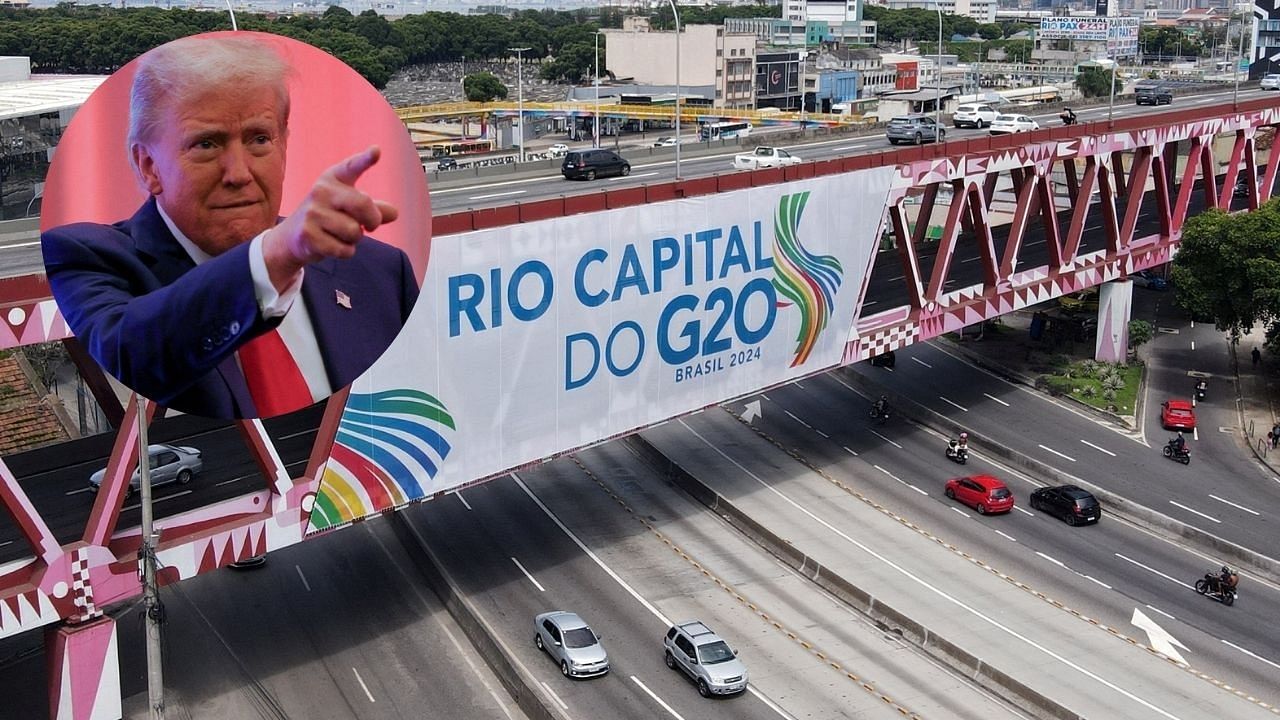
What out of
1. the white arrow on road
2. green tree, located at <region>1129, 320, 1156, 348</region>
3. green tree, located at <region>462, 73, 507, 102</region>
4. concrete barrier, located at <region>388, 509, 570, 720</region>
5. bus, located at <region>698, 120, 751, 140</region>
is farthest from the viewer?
green tree, located at <region>462, 73, 507, 102</region>

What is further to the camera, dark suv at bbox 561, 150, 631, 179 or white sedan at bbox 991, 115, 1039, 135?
white sedan at bbox 991, 115, 1039, 135

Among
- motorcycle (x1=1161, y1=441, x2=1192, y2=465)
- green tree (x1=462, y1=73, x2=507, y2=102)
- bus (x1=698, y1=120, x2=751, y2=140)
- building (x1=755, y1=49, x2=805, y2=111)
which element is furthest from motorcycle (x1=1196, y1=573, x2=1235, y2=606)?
green tree (x1=462, y1=73, x2=507, y2=102)

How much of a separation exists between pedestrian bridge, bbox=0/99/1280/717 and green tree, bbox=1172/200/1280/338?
1085 cm

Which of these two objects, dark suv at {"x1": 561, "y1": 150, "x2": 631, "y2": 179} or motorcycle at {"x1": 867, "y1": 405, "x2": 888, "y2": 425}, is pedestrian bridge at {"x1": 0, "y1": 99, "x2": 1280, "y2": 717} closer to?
motorcycle at {"x1": 867, "y1": 405, "x2": 888, "y2": 425}

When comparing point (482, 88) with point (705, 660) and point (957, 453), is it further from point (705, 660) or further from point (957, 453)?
point (705, 660)

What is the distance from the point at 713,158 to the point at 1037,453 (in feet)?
102

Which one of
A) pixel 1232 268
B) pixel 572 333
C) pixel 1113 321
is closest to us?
pixel 572 333

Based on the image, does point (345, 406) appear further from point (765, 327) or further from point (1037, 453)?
point (1037, 453)

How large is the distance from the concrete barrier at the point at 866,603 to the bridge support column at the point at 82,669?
2433 cm

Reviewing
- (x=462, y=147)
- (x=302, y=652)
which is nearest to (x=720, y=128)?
(x=462, y=147)

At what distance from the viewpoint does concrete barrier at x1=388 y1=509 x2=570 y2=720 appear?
130 ft

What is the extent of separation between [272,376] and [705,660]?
2169 cm

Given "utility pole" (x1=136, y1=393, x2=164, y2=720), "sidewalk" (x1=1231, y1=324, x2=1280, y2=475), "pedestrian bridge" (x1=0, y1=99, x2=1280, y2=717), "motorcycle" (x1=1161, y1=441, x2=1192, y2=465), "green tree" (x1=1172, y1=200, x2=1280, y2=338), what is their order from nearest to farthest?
"utility pole" (x1=136, y1=393, x2=164, y2=720) < "pedestrian bridge" (x1=0, y1=99, x2=1280, y2=717) < "motorcycle" (x1=1161, y1=441, x2=1192, y2=465) < "sidewalk" (x1=1231, y1=324, x2=1280, y2=475) < "green tree" (x1=1172, y1=200, x2=1280, y2=338)

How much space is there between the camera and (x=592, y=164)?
2881 inches
